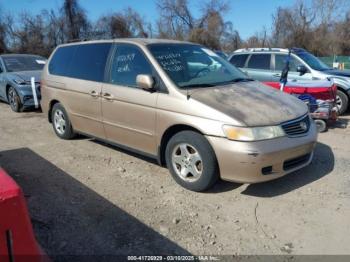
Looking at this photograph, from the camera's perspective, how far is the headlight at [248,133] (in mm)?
3721

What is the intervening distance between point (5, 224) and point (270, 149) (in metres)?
2.70

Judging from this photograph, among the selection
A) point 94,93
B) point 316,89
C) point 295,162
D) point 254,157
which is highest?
point 94,93

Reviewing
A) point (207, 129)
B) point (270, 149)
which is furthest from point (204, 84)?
point (270, 149)

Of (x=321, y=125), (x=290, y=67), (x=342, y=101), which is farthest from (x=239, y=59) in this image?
(x=321, y=125)

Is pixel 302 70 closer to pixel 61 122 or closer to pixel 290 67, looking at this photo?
pixel 290 67

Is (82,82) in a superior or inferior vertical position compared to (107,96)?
superior

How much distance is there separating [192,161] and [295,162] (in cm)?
119

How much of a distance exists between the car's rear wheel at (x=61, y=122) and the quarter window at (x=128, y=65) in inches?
63.8

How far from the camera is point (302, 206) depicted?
12.7ft

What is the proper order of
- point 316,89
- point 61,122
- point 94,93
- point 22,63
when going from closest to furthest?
point 94,93, point 61,122, point 316,89, point 22,63

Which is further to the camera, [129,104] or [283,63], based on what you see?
[283,63]

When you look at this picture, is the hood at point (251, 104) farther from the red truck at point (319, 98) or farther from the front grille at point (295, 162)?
the red truck at point (319, 98)

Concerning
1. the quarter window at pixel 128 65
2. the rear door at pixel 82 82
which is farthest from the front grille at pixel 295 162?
the rear door at pixel 82 82

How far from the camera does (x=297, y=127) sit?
13.5 ft
